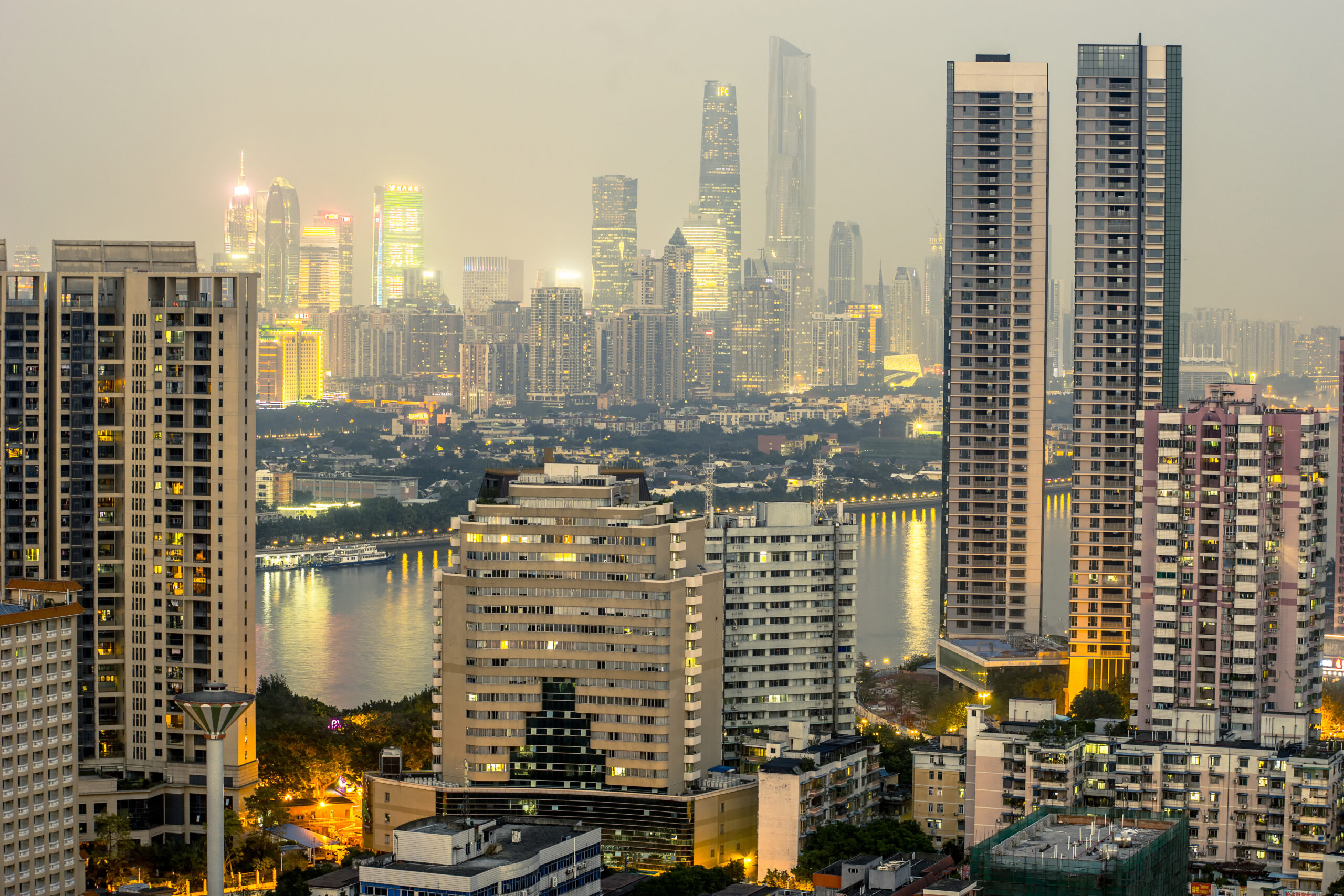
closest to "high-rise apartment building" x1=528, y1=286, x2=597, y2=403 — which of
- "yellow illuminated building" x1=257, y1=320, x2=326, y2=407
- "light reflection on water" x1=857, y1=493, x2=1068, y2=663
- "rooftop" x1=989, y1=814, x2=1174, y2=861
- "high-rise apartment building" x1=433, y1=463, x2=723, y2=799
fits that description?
"yellow illuminated building" x1=257, y1=320, x2=326, y2=407

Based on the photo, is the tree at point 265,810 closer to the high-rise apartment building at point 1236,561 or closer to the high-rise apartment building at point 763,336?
the high-rise apartment building at point 1236,561

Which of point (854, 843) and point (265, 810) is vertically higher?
point (854, 843)

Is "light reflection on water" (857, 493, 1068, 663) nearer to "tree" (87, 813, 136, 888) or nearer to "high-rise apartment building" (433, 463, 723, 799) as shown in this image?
"high-rise apartment building" (433, 463, 723, 799)

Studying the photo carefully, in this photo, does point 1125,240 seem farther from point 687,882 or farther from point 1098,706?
point 687,882

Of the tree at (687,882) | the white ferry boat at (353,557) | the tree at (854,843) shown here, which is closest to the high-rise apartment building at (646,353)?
the white ferry boat at (353,557)

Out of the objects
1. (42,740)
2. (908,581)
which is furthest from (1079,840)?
(908,581)
